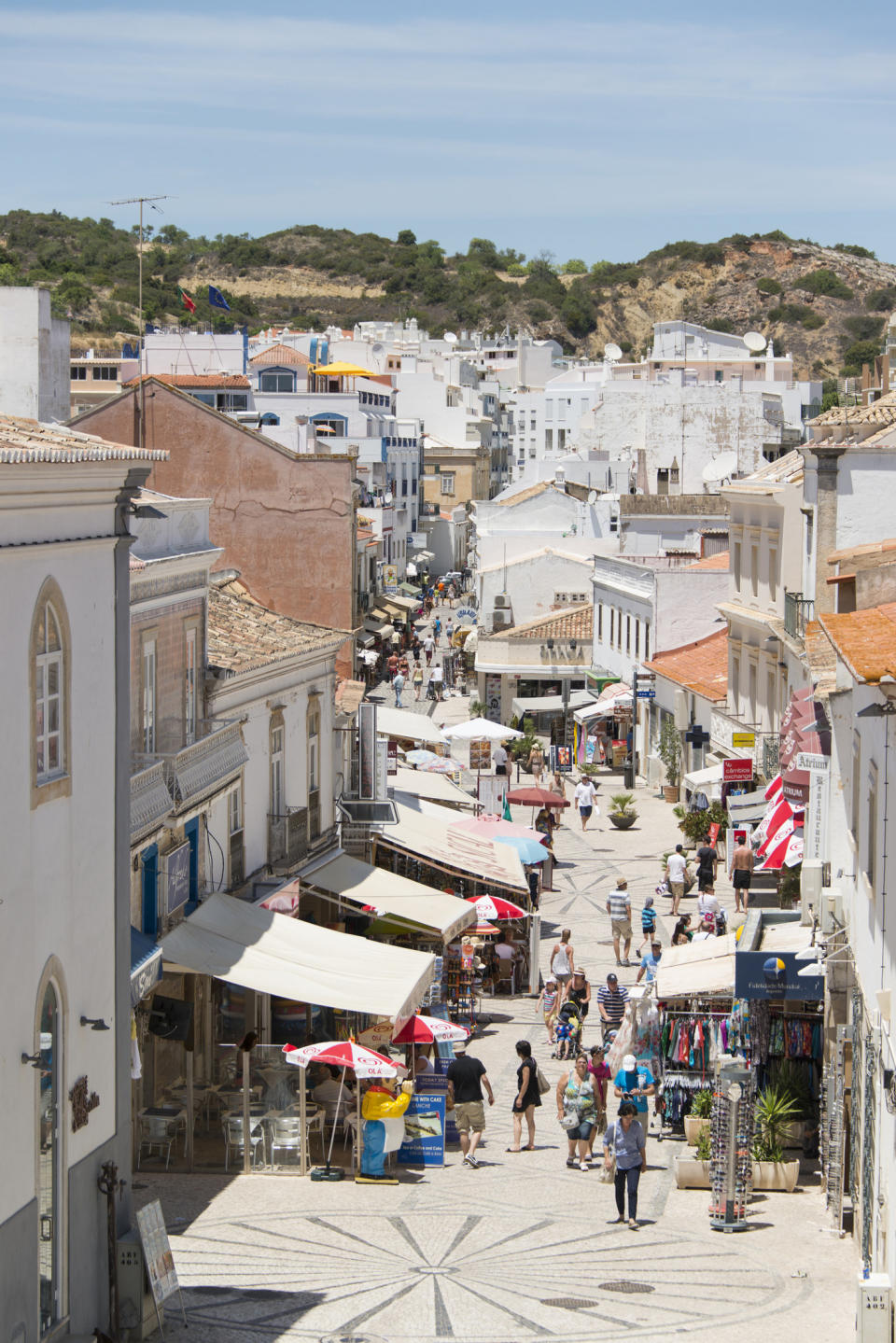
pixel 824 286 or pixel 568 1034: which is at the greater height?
pixel 824 286

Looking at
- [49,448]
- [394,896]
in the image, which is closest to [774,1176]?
[394,896]

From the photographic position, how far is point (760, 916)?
2144 cm

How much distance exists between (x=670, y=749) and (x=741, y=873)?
1607 cm

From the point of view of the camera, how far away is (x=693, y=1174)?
58.8ft

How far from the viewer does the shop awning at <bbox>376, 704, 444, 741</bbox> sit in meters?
37.2

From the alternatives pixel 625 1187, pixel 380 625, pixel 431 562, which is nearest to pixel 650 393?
pixel 380 625

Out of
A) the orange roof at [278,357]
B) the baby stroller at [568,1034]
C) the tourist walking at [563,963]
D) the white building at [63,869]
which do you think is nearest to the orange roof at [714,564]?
the tourist walking at [563,963]

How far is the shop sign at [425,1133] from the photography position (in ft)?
61.8

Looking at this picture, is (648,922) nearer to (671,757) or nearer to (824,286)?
(671,757)

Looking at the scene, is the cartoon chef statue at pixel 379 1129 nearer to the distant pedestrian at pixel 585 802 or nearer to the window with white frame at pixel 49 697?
the window with white frame at pixel 49 697

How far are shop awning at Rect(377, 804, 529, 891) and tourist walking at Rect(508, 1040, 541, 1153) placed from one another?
27.7ft

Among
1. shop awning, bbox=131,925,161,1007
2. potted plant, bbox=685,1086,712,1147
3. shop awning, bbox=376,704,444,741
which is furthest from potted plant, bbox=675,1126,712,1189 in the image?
shop awning, bbox=376,704,444,741

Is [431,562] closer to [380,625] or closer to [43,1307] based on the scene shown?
[380,625]

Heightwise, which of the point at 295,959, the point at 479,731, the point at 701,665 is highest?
the point at 701,665
